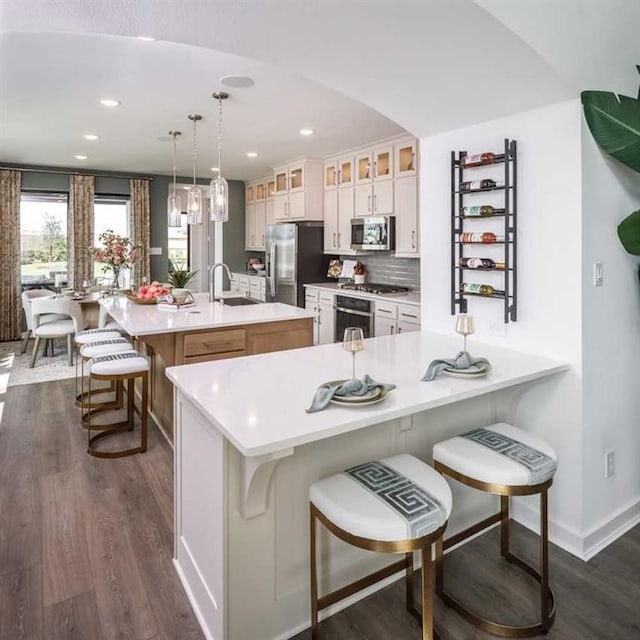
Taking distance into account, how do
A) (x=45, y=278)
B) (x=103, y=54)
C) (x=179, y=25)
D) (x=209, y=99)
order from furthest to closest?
(x=45, y=278) → (x=209, y=99) → (x=103, y=54) → (x=179, y=25)

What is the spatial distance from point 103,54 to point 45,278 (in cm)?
547

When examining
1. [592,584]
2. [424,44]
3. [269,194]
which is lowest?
[592,584]

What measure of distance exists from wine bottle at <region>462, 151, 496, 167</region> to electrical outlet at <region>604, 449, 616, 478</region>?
1557 mm

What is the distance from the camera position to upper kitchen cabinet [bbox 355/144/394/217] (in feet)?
17.6

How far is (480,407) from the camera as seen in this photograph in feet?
7.78

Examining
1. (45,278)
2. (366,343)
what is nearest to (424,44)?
(366,343)

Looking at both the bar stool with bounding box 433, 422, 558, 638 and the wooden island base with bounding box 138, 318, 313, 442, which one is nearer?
the bar stool with bounding box 433, 422, 558, 638

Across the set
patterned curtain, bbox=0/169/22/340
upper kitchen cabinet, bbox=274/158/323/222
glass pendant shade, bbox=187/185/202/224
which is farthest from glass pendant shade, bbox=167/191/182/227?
patterned curtain, bbox=0/169/22/340

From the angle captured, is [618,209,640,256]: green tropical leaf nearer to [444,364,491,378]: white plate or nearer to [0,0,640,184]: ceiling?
[0,0,640,184]: ceiling

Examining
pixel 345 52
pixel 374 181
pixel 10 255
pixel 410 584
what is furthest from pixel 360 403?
pixel 10 255

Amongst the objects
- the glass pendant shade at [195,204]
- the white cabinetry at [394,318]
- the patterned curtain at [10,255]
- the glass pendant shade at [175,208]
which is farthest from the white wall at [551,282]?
the patterned curtain at [10,255]

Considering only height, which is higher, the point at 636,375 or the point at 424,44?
the point at 424,44

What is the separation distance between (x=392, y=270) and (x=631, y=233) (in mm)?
3895

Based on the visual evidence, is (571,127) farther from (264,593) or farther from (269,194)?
(269,194)
